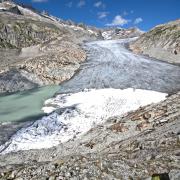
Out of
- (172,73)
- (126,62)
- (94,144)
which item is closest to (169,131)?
(94,144)

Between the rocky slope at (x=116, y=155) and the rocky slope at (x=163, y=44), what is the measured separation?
38631 millimetres

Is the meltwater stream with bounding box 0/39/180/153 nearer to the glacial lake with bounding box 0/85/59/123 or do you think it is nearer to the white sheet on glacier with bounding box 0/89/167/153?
the white sheet on glacier with bounding box 0/89/167/153

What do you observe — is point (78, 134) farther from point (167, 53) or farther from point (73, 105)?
point (167, 53)

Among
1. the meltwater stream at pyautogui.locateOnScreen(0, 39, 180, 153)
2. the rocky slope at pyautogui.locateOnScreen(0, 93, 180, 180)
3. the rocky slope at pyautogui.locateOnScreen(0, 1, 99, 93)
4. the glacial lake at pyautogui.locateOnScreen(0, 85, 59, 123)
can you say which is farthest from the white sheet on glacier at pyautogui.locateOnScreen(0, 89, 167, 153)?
the rocky slope at pyautogui.locateOnScreen(0, 1, 99, 93)

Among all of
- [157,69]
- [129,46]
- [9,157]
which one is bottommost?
[9,157]

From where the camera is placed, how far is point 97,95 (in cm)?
3925

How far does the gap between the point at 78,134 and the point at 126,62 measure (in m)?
36.0

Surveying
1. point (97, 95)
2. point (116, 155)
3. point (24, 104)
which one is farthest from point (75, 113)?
point (116, 155)

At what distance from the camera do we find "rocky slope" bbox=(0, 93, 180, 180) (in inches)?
531

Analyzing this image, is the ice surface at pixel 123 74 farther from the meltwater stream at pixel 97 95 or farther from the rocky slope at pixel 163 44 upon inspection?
the rocky slope at pixel 163 44

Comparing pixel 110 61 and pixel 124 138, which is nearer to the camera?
pixel 124 138

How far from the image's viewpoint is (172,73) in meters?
51.1

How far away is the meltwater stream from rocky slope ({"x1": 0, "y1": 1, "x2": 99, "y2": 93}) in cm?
301

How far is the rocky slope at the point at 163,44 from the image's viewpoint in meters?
63.3
